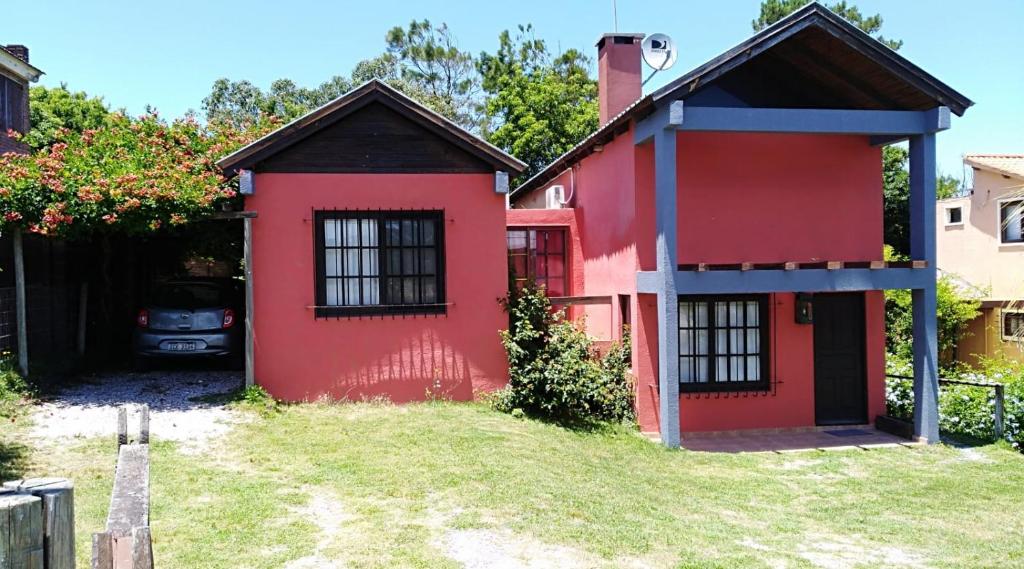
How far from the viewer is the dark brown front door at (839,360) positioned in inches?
482

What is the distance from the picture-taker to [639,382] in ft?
37.4

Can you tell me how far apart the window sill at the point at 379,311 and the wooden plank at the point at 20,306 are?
12.4 feet

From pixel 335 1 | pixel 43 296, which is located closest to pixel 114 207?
pixel 43 296

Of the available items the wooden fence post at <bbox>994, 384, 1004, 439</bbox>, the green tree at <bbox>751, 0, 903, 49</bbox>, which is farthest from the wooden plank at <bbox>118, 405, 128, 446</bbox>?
the green tree at <bbox>751, 0, 903, 49</bbox>

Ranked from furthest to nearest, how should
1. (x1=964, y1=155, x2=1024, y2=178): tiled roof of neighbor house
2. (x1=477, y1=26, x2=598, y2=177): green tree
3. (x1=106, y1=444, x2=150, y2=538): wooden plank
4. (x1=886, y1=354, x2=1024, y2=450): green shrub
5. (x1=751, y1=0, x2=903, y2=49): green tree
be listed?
(x1=751, y1=0, x2=903, y2=49): green tree
(x1=477, y1=26, x2=598, y2=177): green tree
(x1=964, y1=155, x2=1024, y2=178): tiled roof of neighbor house
(x1=886, y1=354, x2=1024, y2=450): green shrub
(x1=106, y1=444, x2=150, y2=538): wooden plank

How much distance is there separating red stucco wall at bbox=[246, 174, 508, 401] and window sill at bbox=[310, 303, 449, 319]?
0.07m

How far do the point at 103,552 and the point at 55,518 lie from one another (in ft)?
2.90

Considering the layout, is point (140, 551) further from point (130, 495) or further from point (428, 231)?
point (428, 231)

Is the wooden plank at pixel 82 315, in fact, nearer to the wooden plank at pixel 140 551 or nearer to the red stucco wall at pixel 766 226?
the red stucco wall at pixel 766 226

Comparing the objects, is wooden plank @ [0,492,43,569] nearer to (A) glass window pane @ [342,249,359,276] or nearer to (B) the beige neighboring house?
(A) glass window pane @ [342,249,359,276]

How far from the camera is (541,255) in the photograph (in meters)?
14.5

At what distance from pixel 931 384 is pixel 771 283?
2851 mm

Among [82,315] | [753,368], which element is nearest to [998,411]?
[753,368]

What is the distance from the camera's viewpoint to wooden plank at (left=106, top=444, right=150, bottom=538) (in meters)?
3.14
